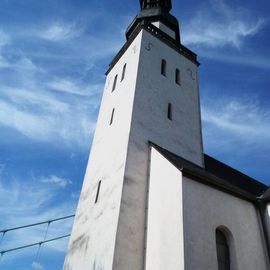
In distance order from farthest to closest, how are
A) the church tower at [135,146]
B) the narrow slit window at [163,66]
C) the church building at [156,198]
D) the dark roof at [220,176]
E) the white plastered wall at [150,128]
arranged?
1. the narrow slit window at [163,66]
2. the dark roof at [220,176]
3. the white plastered wall at [150,128]
4. the church tower at [135,146]
5. the church building at [156,198]

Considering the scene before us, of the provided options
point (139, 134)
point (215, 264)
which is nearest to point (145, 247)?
point (215, 264)

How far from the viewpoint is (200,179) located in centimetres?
878

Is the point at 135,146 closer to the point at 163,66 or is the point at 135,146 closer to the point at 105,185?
the point at 105,185

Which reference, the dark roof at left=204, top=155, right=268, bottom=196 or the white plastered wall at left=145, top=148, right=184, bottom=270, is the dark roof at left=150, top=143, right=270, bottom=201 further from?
the white plastered wall at left=145, top=148, right=184, bottom=270

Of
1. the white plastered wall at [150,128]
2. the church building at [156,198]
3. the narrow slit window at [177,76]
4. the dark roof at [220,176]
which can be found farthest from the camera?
the narrow slit window at [177,76]

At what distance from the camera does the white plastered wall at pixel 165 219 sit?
7.36 meters

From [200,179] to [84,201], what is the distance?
5025 mm

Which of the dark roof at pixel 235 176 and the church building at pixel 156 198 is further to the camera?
the dark roof at pixel 235 176

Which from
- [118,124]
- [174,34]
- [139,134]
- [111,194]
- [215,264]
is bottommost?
[215,264]

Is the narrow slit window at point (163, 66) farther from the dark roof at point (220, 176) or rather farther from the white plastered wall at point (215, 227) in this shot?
the white plastered wall at point (215, 227)

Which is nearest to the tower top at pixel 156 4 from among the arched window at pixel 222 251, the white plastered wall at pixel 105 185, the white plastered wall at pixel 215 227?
the white plastered wall at pixel 105 185

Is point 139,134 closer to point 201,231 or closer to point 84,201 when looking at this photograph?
point 84,201

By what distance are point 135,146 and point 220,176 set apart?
5274mm

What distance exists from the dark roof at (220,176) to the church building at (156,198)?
54mm
